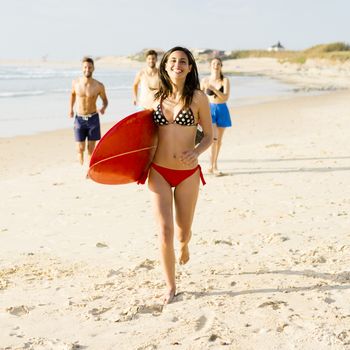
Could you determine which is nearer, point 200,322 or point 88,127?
point 200,322

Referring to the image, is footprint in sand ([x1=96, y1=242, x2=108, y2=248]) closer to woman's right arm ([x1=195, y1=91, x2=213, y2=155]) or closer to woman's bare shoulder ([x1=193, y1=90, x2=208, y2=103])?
woman's right arm ([x1=195, y1=91, x2=213, y2=155])

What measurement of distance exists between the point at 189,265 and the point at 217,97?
401 cm

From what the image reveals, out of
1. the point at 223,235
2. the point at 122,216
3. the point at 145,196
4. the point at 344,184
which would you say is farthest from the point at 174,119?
the point at 344,184

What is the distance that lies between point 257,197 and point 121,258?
2.58 m

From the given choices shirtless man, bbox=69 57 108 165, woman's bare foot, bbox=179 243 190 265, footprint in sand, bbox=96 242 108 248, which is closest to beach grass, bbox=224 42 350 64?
shirtless man, bbox=69 57 108 165

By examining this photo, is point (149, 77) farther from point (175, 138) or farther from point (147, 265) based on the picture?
point (175, 138)

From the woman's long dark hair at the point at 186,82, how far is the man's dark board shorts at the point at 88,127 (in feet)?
16.0

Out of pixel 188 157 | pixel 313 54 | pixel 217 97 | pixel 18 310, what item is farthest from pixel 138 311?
pixel 313 54

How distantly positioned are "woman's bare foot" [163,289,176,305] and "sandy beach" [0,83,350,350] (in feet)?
0.19

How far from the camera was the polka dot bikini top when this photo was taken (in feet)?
12.0

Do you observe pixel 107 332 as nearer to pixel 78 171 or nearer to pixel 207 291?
pixel 207 291

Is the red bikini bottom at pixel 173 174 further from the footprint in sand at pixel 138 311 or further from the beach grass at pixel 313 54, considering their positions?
the beach grass at pixel 313 54

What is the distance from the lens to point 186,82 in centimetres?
370

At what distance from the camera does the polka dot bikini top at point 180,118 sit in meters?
3.65
